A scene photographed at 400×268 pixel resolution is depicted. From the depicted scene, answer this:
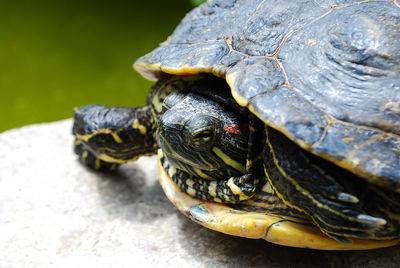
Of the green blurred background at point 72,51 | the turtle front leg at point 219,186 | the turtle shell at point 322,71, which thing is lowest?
the green blurred background at point 72,51

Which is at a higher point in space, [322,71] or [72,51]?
[322,71]

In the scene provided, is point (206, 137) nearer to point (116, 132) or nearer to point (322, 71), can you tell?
point (322, 71)

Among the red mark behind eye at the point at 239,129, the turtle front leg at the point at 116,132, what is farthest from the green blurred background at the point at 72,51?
the red mark behind eye at the point at 239,129

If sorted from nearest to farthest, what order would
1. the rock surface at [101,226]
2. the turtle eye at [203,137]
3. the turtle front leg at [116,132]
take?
the turtle eye at [203,137], the rock surface at [101,226], the turtle front leg at [116,132]

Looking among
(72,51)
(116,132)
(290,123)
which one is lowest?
(72,51)

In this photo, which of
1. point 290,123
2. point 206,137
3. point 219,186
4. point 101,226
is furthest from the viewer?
point 101,226

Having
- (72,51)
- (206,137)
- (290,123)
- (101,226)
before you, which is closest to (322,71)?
(290,123)

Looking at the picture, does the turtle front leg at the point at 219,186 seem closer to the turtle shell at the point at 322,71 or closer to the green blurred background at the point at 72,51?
the turtle shell at the point at 322,71

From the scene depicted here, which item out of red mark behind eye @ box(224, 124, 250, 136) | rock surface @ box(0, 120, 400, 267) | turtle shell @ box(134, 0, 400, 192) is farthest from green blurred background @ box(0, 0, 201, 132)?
red mark behind eye @ box(224, 124, 250, 136)

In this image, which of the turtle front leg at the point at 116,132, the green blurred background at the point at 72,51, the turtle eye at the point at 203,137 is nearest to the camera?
the turtle eye at the point at 203,137
